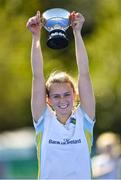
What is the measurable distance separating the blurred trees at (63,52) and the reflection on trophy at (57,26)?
37.8 feet

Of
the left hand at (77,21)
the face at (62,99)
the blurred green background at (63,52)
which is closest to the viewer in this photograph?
the face at (62,99)

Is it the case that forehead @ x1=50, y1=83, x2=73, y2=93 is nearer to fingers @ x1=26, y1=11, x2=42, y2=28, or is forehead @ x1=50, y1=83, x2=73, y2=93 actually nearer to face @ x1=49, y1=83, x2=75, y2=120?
face @ x1=49, y1=83, x2=75, y2=120

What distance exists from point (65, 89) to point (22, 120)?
16880 millimetres

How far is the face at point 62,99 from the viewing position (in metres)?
6.74

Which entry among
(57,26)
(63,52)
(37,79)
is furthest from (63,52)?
(37,79)

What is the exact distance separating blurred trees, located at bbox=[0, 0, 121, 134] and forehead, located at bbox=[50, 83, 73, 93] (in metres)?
11.6

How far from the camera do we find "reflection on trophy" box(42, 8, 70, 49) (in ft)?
22.4

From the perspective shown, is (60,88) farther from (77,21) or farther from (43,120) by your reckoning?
(77,21)

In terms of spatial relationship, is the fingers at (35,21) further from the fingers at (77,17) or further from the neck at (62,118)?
the neck at (62,118)

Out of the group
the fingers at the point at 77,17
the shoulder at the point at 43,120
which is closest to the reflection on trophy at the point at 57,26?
the fingers at the point at 77,17

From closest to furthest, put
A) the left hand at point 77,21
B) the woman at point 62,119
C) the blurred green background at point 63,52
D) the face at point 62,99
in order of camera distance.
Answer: the woman at point 62,119, the face at point 62,99, the left hand at point 77,21, the blurred green background at point 63,52

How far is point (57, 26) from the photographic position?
271 inches

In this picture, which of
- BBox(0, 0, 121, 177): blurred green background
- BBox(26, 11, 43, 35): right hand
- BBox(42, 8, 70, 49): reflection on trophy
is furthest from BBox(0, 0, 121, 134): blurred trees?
BBox(26, 11, 43, 35): right hand

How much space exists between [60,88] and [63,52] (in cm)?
1431
